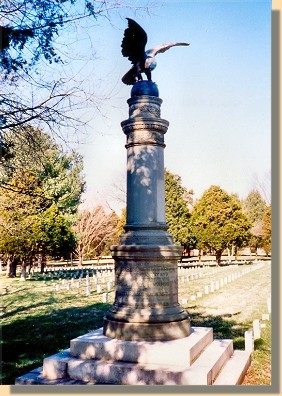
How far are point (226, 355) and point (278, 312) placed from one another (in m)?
1.91

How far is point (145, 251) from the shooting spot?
273 inches

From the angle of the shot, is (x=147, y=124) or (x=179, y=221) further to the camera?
(x=179, y=221)

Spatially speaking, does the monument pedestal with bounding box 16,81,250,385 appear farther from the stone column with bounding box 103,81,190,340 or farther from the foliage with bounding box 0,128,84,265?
the foliage with bounding box 0,128,84,265

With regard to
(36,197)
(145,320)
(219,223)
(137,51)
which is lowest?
(145,320)

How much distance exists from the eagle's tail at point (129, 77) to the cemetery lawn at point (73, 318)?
5653 mm

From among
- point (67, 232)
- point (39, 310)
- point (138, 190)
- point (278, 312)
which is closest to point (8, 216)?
point (39, 310)

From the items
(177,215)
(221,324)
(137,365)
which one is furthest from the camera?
(177,215)

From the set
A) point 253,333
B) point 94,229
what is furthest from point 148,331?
point 94,229

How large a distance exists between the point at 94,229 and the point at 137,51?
34888 millimetres

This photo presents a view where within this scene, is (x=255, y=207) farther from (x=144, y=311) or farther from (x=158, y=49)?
(x=144, y=311)

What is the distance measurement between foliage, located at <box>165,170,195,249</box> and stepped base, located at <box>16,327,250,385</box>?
33932 mm

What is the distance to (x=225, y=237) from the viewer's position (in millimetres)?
42562

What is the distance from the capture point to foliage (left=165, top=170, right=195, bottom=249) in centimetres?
4138

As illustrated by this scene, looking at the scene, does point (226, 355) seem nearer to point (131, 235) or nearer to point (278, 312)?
point (278, 312)
